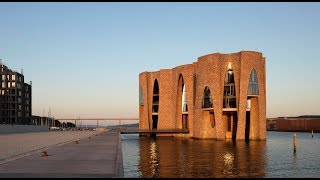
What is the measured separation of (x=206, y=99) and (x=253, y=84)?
30.8ft

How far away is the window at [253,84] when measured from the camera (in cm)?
7006

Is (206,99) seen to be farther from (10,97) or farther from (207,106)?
(10,97)

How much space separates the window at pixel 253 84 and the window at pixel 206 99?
305 inches

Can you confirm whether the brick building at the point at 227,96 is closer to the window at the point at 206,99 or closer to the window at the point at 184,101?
the window at the point at 206,99

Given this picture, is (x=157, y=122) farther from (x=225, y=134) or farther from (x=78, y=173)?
(x=78, y=173)

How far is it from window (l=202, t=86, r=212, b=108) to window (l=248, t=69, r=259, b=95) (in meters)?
7.75

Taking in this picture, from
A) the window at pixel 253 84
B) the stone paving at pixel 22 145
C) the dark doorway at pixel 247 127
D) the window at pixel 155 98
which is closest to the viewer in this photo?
the stone paving at pixel 22 145

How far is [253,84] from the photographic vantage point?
70500 mm

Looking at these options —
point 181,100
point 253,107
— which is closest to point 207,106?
point 253,107

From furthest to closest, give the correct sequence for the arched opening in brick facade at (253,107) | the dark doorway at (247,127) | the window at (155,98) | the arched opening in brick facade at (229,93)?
the window at (155,98) → the dark doorway at (247,127) → the arched opening in brick facade at (229,93) → the arched opening in brick facade at (253,107)

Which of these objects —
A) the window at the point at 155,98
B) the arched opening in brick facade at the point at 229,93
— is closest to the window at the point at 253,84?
the arched opening in brick facade at the point at 229,93

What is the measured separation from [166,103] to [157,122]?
8171mm

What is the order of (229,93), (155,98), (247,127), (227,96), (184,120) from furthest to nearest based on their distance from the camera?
(155,98), (184,120), (247,127), (227,96), (229,93)

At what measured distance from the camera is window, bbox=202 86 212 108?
74.1 meters
